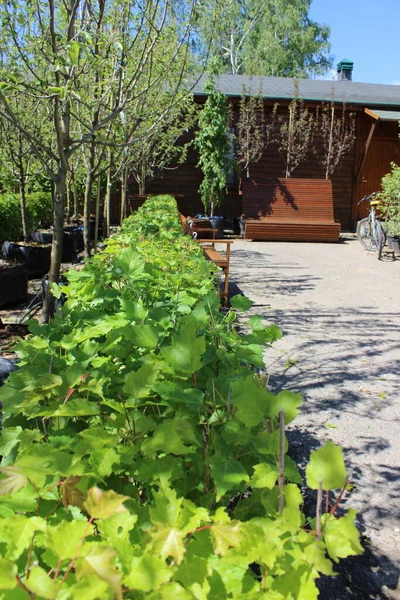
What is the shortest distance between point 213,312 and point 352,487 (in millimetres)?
1771

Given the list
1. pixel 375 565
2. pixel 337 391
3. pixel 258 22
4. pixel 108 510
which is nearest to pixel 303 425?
pixel 337 391

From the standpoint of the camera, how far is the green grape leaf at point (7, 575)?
699 millimetres

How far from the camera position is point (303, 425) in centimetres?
403

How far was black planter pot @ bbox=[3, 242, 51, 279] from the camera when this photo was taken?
9.29 metres

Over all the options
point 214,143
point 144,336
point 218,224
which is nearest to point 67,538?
point 144,336

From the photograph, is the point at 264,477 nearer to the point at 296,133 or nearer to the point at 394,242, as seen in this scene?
the point at 394,242

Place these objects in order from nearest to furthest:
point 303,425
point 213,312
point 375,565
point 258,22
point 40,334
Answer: point 40,334
point 213,312
point 375,565
point 303,425
point 258,22

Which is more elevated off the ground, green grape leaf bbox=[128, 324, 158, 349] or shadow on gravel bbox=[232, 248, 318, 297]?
green grape leaf bbox=[128, 324, 158, 349]

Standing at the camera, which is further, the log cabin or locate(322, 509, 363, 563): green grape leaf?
the log cabin

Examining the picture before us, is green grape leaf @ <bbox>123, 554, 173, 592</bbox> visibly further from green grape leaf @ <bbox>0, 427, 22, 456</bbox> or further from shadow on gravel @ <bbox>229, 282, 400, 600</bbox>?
shadow on gravel @ <bbox>229, 282, 400, 600</bbox>

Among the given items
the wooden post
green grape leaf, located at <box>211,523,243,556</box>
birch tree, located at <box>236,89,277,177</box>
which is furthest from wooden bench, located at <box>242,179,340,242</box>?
green grape leaf, located at <box>211,523,243,556</box>

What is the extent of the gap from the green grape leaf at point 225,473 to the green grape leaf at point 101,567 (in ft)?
1.06

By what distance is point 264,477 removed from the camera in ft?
3.42

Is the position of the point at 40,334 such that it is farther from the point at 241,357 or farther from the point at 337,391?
the point at 337,391
